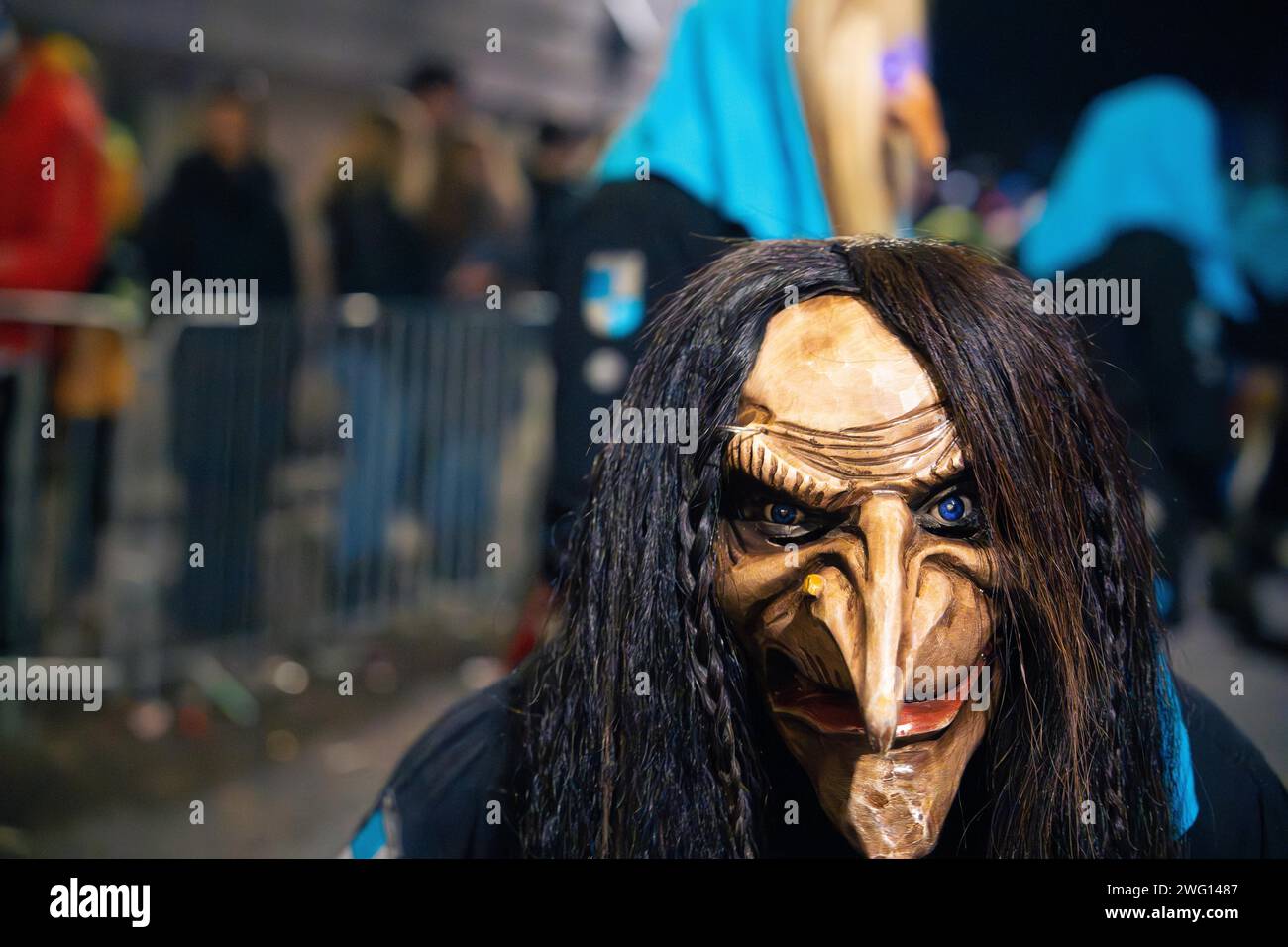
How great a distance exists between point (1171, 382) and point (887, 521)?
28.5 inches

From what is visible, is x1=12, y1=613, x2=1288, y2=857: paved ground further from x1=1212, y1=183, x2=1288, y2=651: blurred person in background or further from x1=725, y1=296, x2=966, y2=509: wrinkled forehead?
x1=1212, y1=183, x2=1288, y2=651: blurred person in background

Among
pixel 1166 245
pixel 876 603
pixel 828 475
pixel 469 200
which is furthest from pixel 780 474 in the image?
pixel 469 200

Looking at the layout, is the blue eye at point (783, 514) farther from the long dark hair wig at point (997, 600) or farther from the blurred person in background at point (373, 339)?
the blurred person in background at point (373, 339)

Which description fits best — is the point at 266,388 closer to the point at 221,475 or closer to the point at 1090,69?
the point at 221,475

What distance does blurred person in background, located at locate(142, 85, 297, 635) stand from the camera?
1.87m

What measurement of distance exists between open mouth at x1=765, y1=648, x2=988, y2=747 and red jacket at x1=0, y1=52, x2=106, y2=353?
149 centimetres

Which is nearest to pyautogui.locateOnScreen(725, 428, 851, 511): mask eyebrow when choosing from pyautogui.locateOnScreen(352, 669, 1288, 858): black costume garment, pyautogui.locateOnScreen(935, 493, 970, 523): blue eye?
pyautogui.locateOnScreen(935, 493, 970, 523): blue eye

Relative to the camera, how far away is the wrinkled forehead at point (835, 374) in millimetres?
1107

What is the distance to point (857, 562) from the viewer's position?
106cm

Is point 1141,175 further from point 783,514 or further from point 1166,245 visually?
point 783,514

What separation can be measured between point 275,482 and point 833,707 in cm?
141

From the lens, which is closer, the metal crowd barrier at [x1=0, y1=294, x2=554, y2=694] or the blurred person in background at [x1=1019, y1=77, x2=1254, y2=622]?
the blurred person in background at [x1=1019, y1=77, x2=1254, y2=622]

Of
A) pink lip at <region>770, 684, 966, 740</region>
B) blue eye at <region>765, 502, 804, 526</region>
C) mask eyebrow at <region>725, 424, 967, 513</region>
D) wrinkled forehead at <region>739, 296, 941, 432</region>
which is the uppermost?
wrinkled forehead at <region>739, 296, 941, 432</region>
